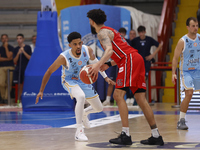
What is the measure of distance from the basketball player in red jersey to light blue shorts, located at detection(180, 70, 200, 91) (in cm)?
183

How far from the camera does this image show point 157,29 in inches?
600

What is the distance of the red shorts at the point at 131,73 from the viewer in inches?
195

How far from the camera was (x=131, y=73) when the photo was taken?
4.98 metres

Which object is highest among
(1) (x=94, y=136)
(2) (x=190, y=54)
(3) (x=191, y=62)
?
(2) (x=190, y=54)

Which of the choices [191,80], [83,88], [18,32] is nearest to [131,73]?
[83,88]

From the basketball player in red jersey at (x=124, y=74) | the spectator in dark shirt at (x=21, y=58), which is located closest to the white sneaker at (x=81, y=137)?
the basketball player in red jersey at (x=124, y=74)

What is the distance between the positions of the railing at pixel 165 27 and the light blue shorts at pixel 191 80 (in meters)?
7.41

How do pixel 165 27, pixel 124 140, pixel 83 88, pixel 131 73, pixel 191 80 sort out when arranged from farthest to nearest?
pixel 165 27 → pixel 191 80 → pixel 83 88 → pixel 131 73 → pixel 124 140

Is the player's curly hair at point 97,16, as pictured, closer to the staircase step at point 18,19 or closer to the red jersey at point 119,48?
the red jersey at point 119,48

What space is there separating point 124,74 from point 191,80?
2129 mm

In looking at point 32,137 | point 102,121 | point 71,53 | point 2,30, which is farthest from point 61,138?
point 2,30

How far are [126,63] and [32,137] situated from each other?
6.05 ft

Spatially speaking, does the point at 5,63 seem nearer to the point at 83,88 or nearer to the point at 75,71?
the point at 75,71

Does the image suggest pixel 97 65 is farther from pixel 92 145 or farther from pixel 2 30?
pixel 2 30
